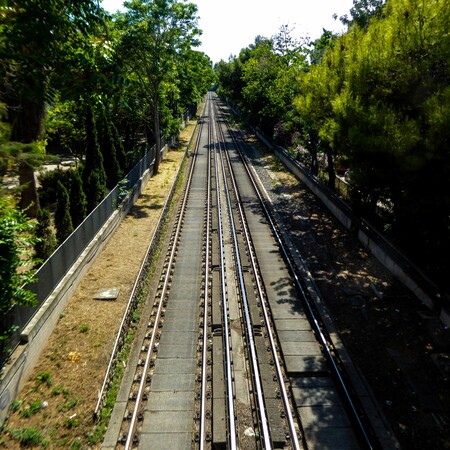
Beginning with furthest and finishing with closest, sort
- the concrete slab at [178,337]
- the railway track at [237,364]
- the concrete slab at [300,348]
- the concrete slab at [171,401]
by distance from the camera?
the concrete slab at [178,337]
the concrete slab at [300,348]
the concrete slab at [171,401]
the railway track at [237,364]

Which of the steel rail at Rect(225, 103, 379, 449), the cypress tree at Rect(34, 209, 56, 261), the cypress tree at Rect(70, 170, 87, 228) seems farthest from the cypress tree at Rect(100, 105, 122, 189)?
the steel rail at Rect(225, 103, 379, 449)

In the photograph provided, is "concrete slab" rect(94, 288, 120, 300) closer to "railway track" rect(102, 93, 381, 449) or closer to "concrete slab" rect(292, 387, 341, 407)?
"railway track" rect(102, 93, 381, 449)

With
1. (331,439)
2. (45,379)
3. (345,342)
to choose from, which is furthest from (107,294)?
(331,439)

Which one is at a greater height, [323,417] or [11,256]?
[11,256]

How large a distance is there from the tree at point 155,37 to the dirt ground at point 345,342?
14.0 m

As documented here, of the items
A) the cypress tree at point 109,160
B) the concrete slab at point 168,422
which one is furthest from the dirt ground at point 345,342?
the cypress tree at point 109,160

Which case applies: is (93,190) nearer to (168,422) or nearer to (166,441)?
(168,422)

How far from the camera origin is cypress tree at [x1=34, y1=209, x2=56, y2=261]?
14.9 metres

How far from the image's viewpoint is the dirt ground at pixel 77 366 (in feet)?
28.8

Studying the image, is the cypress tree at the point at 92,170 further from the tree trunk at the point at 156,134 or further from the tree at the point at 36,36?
the tree at the point at 36,36

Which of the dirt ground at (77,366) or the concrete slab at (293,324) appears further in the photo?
the concrete slab at (293,324)

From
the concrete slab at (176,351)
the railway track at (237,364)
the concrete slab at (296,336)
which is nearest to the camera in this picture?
the railway track at (237,364)

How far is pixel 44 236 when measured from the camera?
49.3 feet

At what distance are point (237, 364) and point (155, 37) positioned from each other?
2363 centimetres
